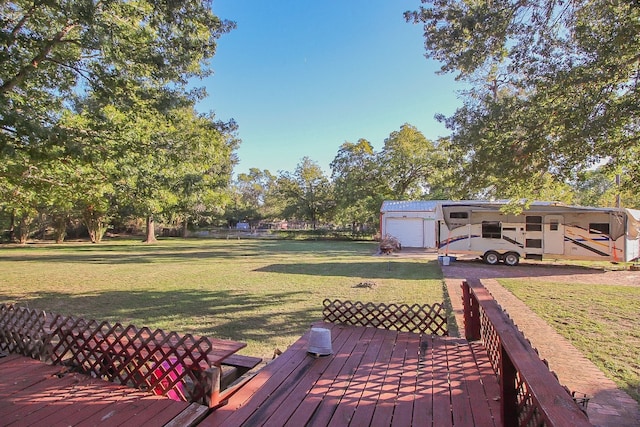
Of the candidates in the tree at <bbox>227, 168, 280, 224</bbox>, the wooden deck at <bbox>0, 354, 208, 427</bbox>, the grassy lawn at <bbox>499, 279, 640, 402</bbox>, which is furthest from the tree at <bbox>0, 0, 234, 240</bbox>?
the tree at <bbox>227, 168, 280, 224</bbox>

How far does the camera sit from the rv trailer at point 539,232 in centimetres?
1252

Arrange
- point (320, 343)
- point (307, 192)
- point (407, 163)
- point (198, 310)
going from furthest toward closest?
point (307, 192)
point (407, 163)
point (198, 310)
point (320, 343)

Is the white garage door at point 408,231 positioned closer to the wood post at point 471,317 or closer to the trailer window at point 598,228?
A: the trailer window at point 598,228

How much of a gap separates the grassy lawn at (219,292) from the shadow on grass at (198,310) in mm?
19

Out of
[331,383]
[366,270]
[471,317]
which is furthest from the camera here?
[366,270]

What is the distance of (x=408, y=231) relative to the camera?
76.9ft

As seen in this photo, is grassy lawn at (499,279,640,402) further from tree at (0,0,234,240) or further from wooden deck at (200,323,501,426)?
tree at (0,0,234,240)

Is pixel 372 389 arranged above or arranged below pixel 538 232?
below

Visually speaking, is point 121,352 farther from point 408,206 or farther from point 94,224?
point 94,224

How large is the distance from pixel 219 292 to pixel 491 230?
37.3ft

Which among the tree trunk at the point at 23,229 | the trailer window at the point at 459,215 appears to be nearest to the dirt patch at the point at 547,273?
the trailer window at the point at 459,215

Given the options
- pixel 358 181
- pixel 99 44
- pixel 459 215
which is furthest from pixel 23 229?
pixel 459 215

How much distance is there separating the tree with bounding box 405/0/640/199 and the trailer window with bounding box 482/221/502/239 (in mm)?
7773

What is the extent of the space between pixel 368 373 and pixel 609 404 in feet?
7.90
